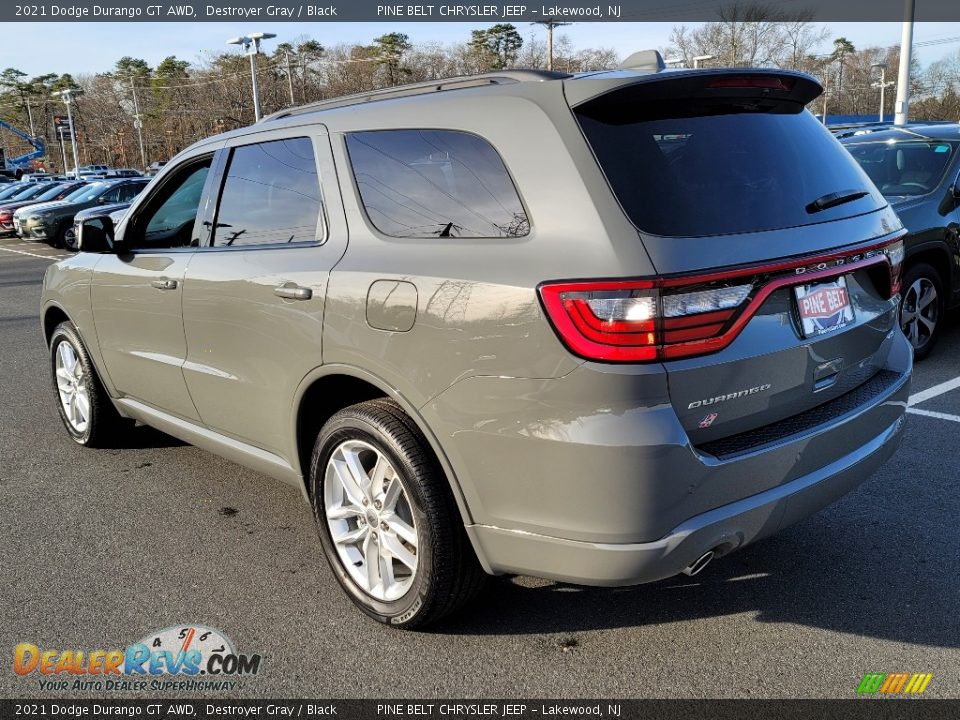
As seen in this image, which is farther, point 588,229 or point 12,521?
point 12,521

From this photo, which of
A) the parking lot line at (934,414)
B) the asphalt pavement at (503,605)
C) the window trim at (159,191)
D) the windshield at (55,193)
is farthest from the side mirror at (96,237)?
the windshield at (55,193)

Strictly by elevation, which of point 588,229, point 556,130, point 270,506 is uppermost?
point 556,130

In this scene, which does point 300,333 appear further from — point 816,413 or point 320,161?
point 816,413

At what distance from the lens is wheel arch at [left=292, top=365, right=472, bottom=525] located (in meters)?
2.71

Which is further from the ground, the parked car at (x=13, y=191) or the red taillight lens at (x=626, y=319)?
the red taillight lens at (x=626, y=319)

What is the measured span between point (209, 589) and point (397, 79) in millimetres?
82054

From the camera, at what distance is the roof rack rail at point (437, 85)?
9.17 feet

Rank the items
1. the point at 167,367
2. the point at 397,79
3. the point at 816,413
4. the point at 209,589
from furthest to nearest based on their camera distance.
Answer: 1. the point at 397,79
2. the point at 167,367
3. the point at 209,589
4. the point at 816,413

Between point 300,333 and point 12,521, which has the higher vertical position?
point 300,333

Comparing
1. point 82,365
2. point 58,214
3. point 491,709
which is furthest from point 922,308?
point 58,214

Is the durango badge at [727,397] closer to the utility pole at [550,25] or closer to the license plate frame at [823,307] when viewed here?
the license plate frame at [823,307]

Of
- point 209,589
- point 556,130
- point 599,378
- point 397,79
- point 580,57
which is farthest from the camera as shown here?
point 397,79

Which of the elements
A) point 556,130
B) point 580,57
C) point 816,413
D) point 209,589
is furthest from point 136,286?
point 580,57

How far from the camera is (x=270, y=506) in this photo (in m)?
4.24
